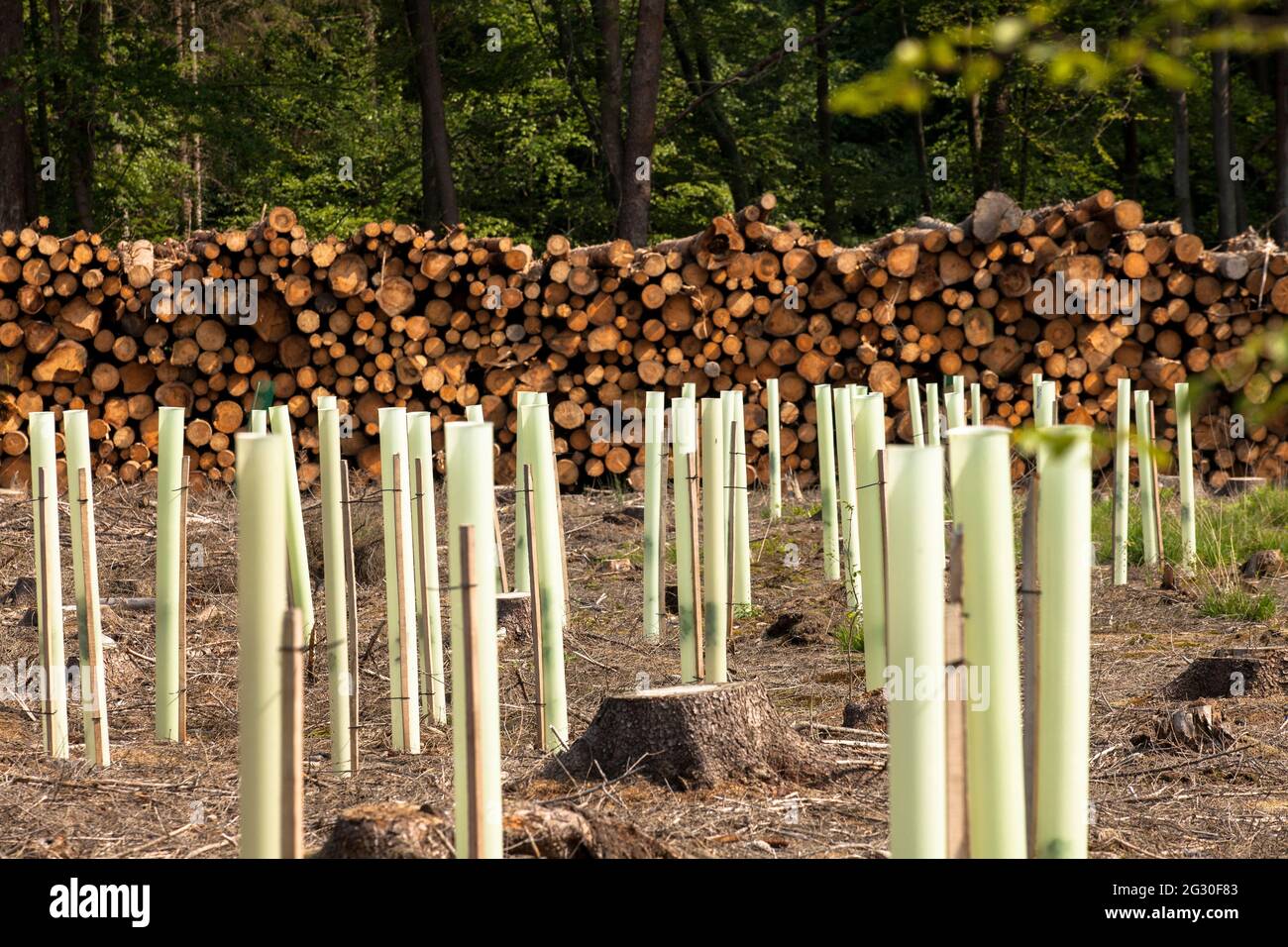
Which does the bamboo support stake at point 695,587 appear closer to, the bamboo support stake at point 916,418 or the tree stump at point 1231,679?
the tree stump at point 1231,679

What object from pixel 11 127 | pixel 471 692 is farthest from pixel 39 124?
pixel 471 692

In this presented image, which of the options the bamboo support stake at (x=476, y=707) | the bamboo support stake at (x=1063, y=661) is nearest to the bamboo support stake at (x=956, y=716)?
the bamboo support stake at (x=1063, y=661)

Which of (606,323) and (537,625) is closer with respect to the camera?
(537,625)

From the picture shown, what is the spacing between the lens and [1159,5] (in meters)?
1.02

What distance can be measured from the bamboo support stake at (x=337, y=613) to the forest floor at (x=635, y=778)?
0.33ft

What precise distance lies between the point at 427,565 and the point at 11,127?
32.8 ft

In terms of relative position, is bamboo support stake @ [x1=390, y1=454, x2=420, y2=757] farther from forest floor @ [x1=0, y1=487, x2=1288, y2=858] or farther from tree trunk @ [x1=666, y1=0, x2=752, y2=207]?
tree trunk @ [x1=666, y1=0, x2=752, y2=207]

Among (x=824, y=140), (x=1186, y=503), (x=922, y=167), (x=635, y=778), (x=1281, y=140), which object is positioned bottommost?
(x=635, y=778)

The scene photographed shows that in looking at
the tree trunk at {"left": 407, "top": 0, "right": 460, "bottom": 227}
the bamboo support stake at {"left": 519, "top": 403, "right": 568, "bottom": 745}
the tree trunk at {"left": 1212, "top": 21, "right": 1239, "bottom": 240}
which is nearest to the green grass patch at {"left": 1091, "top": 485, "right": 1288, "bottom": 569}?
the bamboo support stake at {"left": 519, "top": 403, "right": 568, "bottom": 745}

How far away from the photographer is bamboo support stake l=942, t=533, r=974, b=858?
1.73 meters

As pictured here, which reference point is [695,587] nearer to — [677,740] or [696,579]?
[696,579]

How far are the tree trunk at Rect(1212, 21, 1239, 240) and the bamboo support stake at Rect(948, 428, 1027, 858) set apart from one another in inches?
526

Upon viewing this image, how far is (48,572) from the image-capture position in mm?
3326
